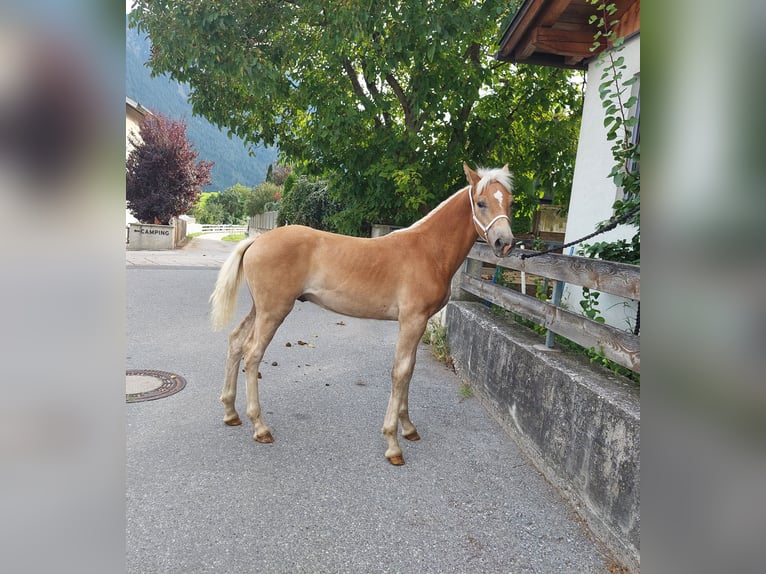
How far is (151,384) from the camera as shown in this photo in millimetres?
4469

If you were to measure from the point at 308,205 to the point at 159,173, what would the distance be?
8.73 metres

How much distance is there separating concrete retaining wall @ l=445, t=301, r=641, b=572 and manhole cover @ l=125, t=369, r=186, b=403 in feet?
9.35

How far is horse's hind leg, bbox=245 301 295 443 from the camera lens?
3.48 meters

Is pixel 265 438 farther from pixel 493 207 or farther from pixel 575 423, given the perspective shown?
pixel 493 207

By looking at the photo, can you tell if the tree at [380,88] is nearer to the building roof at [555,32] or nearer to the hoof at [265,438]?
the building roof at [555,32]

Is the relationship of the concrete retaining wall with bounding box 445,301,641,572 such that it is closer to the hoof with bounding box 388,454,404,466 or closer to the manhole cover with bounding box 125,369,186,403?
the hoof with bounding box 388,454,404,466

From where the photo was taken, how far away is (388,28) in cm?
705

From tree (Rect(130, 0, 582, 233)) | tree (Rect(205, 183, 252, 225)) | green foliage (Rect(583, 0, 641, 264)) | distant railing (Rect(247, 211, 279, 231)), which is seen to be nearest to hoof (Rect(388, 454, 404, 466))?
green foliage (Rect(583, 0, 641, 264))

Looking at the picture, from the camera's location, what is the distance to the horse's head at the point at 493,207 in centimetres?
311

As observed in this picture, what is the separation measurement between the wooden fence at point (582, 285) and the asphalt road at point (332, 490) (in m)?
0.94

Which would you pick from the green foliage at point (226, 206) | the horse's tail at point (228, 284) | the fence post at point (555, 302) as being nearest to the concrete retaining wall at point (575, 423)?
the fence post at point (555, 302)

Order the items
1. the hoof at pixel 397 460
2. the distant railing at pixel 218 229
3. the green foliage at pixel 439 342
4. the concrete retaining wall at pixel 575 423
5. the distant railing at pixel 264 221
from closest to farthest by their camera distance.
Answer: the concrete retaining wall at pixel 575 423
the hoof at pixel 397 460
the green foliage at pixel 439 342
the distant railing at pixel 264 221
the distant railing at pixel 218 229

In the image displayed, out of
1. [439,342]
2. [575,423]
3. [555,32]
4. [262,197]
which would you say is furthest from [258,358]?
[262,197]
